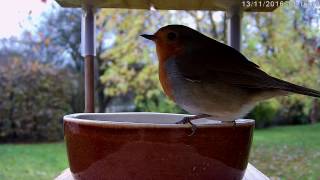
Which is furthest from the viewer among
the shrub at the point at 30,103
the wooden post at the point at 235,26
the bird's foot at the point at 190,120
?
the shrub at the point at 30,103

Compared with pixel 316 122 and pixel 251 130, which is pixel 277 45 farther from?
pixel 251 130

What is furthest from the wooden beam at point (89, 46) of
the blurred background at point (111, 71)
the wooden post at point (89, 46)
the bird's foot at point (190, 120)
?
the blurred background at point (111, 71)

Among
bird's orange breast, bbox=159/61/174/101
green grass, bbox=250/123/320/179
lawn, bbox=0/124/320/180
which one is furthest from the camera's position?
green grass, bbox=250/123/320/179

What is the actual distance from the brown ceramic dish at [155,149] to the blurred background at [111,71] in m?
2.35

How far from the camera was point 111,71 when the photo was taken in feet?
14.0

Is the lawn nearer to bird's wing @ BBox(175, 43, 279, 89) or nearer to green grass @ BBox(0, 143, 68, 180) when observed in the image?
green grass @ BBox(0, 143, 68, 180)

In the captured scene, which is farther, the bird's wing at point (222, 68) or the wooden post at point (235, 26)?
the wooden post at point (235, 26)

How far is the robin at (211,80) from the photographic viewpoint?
68cm

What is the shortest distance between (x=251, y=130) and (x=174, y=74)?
0.16 m

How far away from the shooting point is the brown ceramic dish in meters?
0.61

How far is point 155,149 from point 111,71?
146 inches

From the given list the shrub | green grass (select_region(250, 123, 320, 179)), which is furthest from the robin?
the shrub

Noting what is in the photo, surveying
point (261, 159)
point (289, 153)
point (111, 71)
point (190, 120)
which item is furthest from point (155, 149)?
point (111, 71)

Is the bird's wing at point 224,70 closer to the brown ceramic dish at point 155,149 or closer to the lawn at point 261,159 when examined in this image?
the brown ceramic dish at point 155,149
